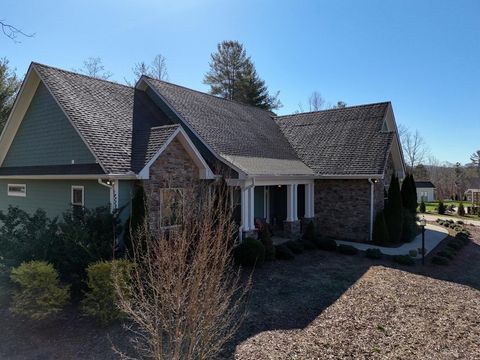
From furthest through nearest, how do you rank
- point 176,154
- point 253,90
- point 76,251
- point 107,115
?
point 253,90
point 107,115
point 176,154
point 76,251

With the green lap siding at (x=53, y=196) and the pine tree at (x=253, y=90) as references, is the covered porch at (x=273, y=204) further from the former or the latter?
the pine tree at (x=253, y=90)

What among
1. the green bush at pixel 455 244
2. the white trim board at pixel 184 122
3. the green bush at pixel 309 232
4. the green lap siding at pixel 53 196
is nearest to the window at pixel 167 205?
the green lap siding at pixel 53 196

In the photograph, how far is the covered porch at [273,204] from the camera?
1305 centimetres

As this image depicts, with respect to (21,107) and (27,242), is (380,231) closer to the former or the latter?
(27,242)

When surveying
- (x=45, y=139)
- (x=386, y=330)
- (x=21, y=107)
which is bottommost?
(x=386, y=330)

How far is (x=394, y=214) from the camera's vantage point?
1596cm

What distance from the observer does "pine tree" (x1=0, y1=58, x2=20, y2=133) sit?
22.3 m

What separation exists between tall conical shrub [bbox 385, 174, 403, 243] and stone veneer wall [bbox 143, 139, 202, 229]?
908cm

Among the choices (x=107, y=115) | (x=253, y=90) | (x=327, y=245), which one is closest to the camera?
(x=107, y=115)

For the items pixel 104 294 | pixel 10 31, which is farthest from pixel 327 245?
pixel 10 31

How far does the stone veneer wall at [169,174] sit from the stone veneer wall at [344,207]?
685 cm

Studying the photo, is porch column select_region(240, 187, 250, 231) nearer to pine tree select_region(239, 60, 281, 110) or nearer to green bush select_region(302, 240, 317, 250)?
green bush select_region(302, 240, 317, 250)

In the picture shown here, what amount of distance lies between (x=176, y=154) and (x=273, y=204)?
7511 millimetres

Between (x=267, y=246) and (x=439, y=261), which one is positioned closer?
(x=267, y=246)
